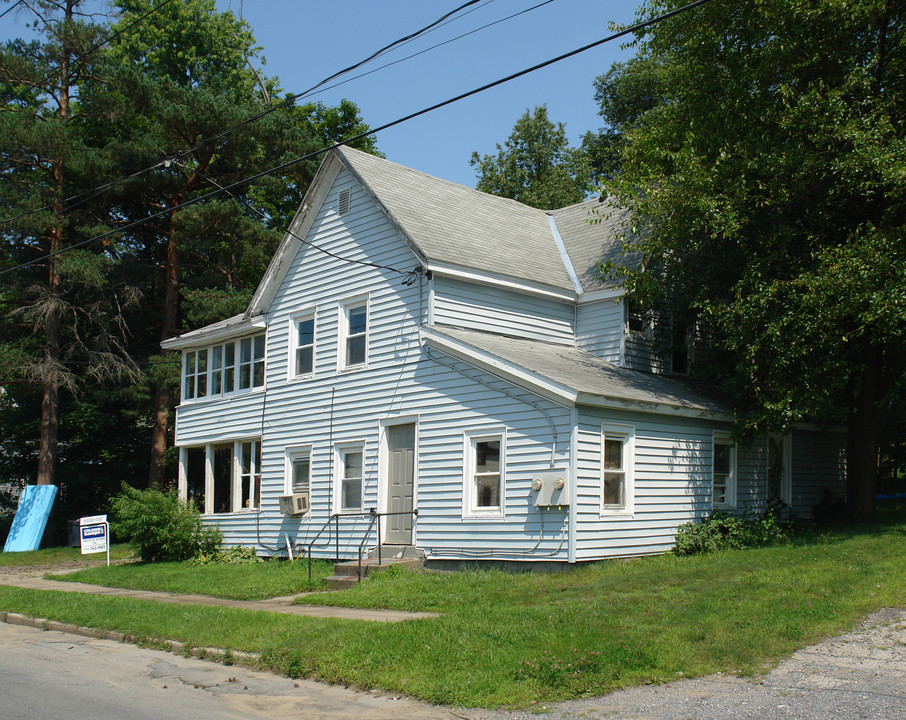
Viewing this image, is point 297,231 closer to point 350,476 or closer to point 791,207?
point 350,476

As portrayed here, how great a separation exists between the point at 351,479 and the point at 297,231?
632 cm

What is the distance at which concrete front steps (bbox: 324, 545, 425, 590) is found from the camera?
50.9 ft

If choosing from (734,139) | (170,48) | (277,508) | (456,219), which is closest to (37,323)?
(277,508)

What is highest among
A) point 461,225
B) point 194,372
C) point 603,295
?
point 461,225

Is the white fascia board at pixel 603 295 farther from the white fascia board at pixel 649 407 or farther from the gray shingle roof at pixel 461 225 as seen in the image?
the white fascia board at pixel 649 407

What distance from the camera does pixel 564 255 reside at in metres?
22.3

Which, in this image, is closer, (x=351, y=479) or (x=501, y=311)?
(x=501, y=311)

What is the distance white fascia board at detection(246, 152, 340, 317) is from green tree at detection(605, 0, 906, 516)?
21.8 ft

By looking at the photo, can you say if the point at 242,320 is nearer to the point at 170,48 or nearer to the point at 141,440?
the point at 141,440

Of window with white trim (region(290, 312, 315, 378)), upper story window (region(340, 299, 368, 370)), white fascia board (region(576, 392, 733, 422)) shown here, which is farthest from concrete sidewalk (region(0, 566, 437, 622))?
window with white trim (region(290, 312, 315, 378))

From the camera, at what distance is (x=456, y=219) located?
68.1 feet

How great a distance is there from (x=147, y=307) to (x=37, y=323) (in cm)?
574

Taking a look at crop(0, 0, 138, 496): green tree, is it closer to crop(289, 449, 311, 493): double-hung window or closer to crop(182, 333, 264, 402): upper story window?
crop(182, 333, 264, 402): upper story window

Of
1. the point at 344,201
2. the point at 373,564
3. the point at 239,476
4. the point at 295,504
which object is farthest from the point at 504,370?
the point at 239,476
